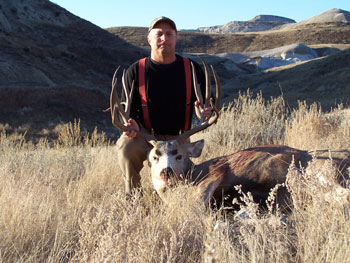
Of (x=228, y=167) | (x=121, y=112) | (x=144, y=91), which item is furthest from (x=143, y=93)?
(x=228, y=167)

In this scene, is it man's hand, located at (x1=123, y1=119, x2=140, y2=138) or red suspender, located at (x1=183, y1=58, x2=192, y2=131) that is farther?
red suspender, located at (x1=183, y1=58, x2=192, y2=131)

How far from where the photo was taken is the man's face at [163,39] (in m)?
5.16

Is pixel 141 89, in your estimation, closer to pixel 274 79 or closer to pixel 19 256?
pixel 19 256

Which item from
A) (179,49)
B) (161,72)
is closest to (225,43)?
(179,49)

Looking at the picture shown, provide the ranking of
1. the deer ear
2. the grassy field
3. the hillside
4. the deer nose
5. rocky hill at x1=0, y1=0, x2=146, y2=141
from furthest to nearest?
the hillside
rocky hill at x1=0, y1=0, x2=146, y2=141
the deer ear
the deer nose
the grassy field

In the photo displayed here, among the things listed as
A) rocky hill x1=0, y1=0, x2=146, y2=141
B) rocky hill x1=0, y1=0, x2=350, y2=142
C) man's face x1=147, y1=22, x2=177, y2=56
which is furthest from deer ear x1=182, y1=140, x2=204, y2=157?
rocky hill x1=0, y1=0, x2=146, y2=141

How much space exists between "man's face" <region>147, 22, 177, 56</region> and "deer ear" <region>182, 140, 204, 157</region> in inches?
50.6

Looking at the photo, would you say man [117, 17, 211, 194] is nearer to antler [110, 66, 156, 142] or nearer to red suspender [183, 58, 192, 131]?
red suspender [183, 58, 192, 131]

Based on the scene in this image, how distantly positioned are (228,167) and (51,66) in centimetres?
2993

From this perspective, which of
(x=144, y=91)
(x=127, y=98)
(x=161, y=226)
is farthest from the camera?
(x=144, y=91)

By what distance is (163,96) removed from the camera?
5145mm

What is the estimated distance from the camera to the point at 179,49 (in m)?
→ 71.2

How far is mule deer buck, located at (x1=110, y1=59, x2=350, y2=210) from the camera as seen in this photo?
406 centimetres

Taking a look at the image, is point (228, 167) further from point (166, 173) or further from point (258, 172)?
point (166, 173)
